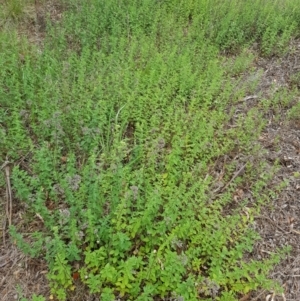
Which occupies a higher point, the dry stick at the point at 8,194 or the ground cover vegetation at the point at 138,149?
the ground cover vegetation at the point at 138,149

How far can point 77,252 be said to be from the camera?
8.16 feet

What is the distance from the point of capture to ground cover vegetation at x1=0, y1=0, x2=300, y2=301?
8.32ft

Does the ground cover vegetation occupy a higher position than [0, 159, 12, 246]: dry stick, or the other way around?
the ground cover vegetation

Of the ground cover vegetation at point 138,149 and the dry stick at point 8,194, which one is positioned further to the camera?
the dry stick at point 8,194

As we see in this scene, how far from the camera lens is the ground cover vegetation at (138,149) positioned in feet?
8.32

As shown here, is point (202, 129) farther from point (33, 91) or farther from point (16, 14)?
point (16, 14)

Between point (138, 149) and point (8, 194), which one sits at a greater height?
point (138, 149)

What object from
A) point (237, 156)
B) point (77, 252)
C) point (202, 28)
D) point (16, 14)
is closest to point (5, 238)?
point (77, 252)

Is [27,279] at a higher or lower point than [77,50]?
lower

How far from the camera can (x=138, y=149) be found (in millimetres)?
3293

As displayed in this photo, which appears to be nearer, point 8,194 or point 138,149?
point 8,194

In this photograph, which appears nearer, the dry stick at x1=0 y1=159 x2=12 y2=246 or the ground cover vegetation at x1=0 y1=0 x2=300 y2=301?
the ground cover vegetation at x1=0 y1=0 x2=300 y2=301

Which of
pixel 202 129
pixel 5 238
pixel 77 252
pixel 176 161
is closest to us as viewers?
pixel 77 252

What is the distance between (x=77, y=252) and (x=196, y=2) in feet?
15.2
